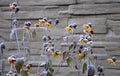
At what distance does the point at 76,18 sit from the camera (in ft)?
6.55

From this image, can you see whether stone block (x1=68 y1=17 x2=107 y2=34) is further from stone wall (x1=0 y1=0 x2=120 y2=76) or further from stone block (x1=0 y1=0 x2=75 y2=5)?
stone block (x1=0 y1=0 x2=75 y2=5)

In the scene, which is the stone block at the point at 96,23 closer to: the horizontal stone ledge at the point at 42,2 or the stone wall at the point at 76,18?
the stone wall at the point at 76,18

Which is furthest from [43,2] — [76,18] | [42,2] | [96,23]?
[96,23]

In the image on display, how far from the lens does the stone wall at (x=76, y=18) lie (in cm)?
190

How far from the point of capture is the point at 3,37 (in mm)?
2127

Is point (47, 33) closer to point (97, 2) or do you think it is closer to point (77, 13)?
point (77, 13)

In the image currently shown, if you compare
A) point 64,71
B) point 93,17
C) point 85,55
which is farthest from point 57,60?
point 85,55

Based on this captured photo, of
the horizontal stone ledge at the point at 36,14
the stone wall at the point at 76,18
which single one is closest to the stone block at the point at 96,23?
the stone wall at the point at 76,18

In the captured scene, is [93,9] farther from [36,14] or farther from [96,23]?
[36,14]

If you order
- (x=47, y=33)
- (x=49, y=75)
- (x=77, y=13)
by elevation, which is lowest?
(x=49, y=75)

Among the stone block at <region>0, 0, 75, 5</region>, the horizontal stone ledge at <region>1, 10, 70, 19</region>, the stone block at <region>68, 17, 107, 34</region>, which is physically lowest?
the stone block at <region>68, 17, 107, 34</region>

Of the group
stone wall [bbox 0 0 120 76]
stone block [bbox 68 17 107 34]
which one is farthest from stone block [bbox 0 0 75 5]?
stone block [bbox 68 17 107 34]

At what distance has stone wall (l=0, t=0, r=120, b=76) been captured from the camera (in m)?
1.90

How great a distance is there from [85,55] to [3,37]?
91 cm
